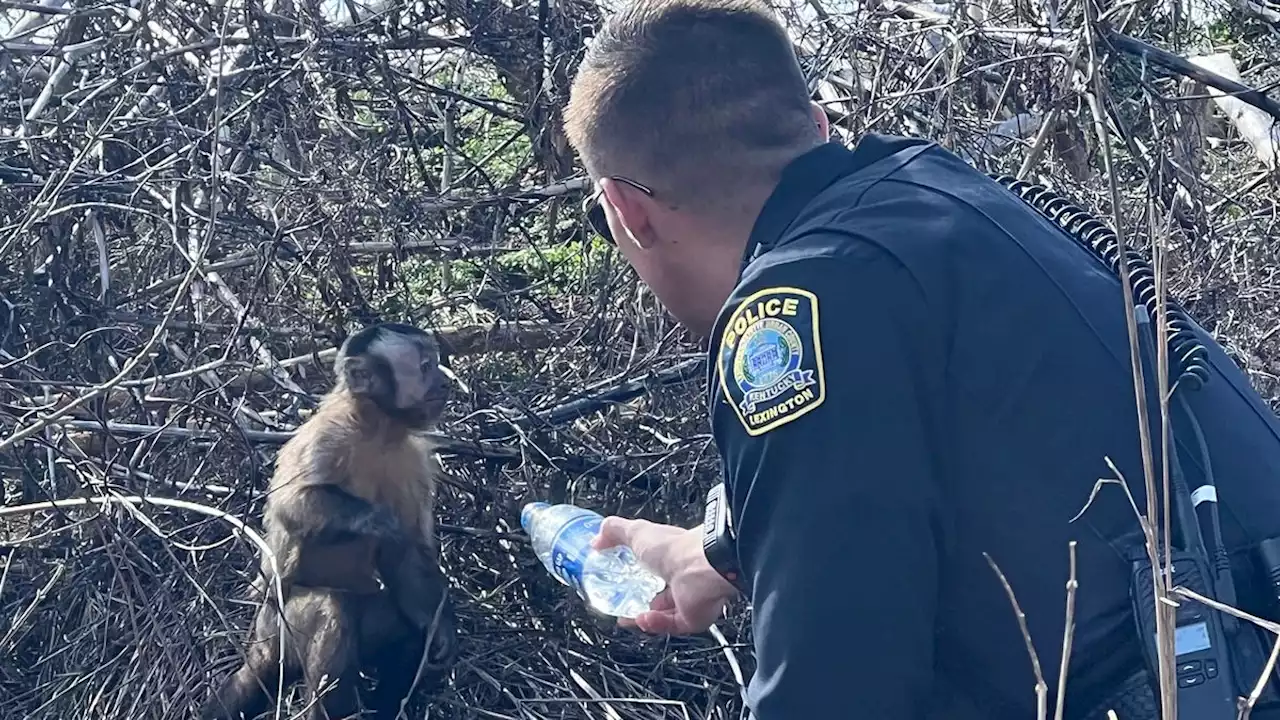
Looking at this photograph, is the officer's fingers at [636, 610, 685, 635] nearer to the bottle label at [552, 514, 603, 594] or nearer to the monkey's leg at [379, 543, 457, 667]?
the bottle label at [552, 514, 603, 594]

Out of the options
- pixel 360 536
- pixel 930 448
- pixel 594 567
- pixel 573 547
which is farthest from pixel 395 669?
pixel 930 448

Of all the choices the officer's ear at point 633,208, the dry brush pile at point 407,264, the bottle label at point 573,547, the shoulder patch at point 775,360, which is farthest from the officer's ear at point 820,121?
the dry brush pile at point 407,264

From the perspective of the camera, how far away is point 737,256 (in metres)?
2.32

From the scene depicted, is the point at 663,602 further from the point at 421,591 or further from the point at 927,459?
the point at 421,591

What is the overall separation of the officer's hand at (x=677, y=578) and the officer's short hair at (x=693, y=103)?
636 mm

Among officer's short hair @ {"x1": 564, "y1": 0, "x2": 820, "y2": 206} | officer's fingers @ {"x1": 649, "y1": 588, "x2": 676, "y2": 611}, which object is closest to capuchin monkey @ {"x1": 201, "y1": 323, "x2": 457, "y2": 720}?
officer's fingers @ {"x1": 649, "y1": 588, "x2": 676, "y2": 611}

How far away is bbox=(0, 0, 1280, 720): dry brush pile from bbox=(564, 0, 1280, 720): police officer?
2.19 meters

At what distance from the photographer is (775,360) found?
6.23ft

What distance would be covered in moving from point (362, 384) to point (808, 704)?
10.7 ft

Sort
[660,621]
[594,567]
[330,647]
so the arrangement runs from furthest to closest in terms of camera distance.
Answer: [330,647], [594,567], [660,621]

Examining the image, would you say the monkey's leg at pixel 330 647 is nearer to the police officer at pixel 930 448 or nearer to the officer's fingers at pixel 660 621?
the officer's fingers at pixel 660 621

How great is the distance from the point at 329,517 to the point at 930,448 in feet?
11.0

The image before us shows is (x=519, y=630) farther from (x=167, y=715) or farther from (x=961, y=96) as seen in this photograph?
(x=961, y=96)

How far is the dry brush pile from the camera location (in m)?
4.55
